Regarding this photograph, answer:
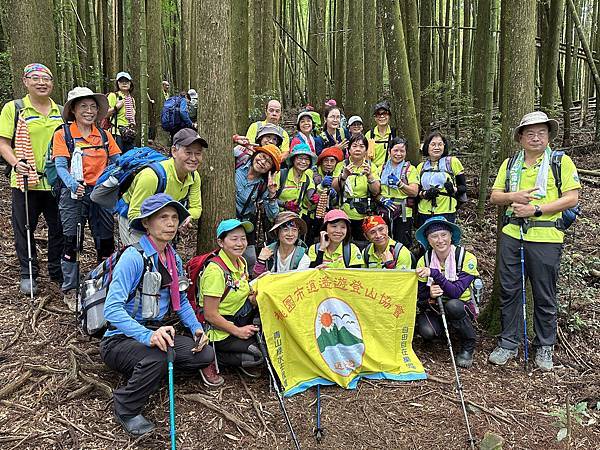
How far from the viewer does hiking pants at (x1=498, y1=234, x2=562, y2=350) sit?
17.6ft

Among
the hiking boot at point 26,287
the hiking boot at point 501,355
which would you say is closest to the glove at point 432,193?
the hiking boot at point 501,355

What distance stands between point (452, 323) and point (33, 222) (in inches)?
189

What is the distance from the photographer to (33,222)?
6.01m

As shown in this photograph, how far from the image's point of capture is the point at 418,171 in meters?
6.89

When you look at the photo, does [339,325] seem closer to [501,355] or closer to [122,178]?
[501,355]

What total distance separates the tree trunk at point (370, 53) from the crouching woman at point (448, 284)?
6512 mm

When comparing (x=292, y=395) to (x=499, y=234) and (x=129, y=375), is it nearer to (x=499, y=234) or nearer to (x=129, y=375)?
(x=129, y=375)

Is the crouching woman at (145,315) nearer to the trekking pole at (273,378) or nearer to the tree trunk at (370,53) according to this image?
the trekking pole at (273,378)

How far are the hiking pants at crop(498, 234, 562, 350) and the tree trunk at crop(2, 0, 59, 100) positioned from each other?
19.7ft

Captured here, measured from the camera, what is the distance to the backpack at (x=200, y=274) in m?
5.02

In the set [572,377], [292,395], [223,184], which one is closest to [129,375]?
[292,395]

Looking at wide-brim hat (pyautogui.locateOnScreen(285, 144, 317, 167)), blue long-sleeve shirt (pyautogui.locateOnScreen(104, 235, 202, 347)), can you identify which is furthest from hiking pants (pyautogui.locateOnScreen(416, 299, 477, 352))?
blue long-sleeve shirt (pyautogui.locateOnScreen(104, 235, 202, 347))

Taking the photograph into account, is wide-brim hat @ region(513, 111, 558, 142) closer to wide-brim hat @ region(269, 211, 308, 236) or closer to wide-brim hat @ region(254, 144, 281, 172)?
wide-brim hat @ region(269, 211, 308, 236)

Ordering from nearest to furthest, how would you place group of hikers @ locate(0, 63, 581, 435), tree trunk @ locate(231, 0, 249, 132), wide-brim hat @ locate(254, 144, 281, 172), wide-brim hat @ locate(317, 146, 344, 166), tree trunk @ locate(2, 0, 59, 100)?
group of hikers @ locate(0, 63, 581, 435) < wide-brim hat @ locate(254, 144, 281, 172) < tree trunk @ locate(2, 0, 59, 100) < wide-brim hat @ locate(317, 146, 344, 166) < tree trunk @ locate(231, 0, 249, 132)
